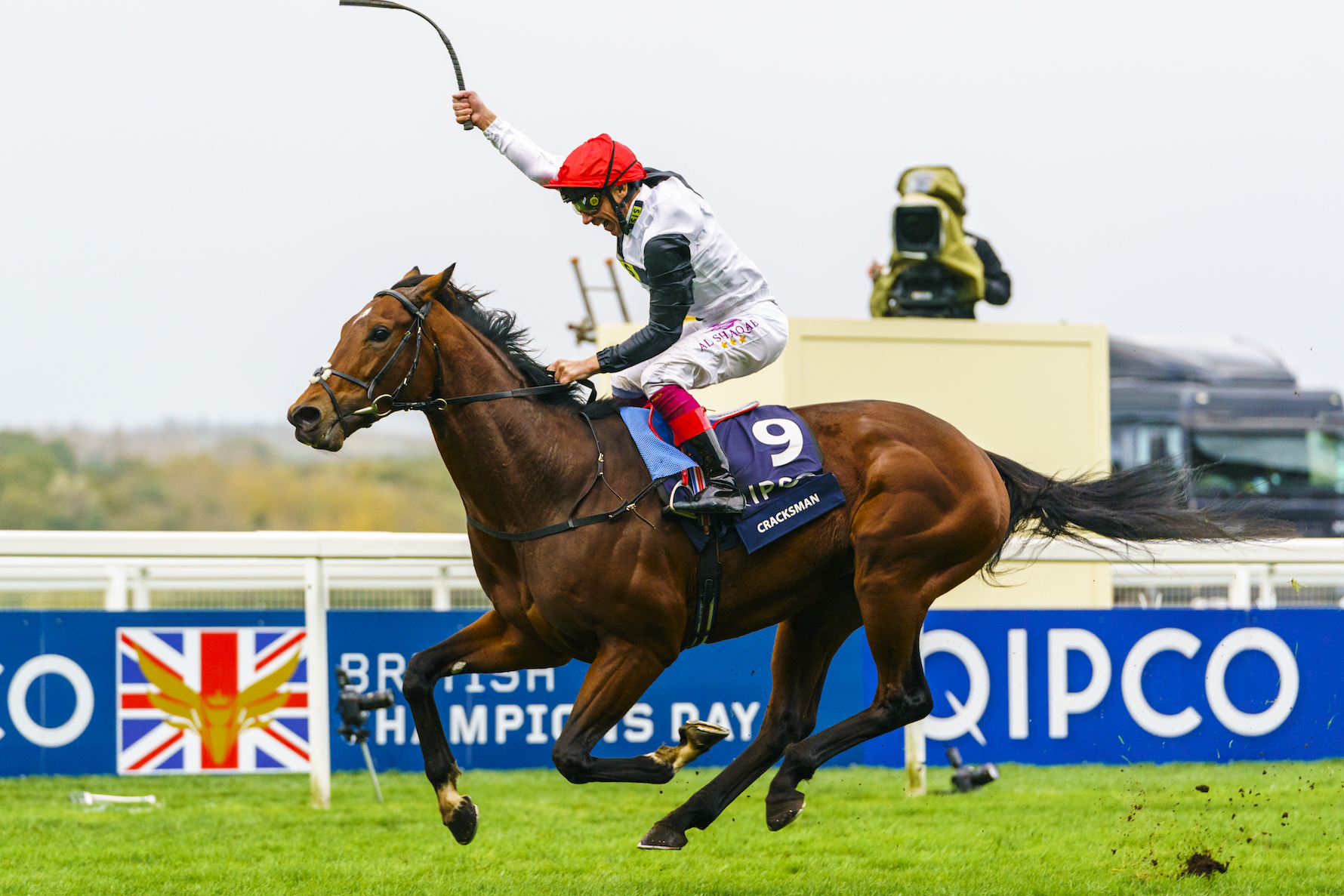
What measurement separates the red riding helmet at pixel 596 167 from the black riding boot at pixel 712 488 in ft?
2.40

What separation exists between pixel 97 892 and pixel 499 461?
1726mm

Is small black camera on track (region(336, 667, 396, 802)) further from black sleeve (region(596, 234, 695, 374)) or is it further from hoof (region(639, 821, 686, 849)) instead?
black sleeve (region(596, 234, 695, 374))

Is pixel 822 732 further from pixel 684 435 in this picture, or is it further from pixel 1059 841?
pixel 1059 841

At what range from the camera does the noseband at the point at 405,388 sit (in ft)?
11.6

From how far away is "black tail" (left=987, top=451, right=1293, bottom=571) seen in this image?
4.34m

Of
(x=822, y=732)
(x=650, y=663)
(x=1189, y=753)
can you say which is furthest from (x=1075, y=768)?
(x=650, y=663)

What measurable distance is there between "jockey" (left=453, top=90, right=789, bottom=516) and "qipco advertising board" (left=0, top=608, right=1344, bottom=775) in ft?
7.27

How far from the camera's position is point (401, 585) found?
→ 603 cm

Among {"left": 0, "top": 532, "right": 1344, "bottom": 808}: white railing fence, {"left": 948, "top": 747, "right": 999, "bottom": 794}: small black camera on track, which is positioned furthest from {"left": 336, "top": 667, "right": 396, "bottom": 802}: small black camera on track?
{"left": 948, "top": 747, "right": 999, "bottom": 794}: small black camera on track

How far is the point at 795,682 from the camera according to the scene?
4.22m

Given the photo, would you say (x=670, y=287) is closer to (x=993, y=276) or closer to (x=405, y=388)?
(x=405, y=388)

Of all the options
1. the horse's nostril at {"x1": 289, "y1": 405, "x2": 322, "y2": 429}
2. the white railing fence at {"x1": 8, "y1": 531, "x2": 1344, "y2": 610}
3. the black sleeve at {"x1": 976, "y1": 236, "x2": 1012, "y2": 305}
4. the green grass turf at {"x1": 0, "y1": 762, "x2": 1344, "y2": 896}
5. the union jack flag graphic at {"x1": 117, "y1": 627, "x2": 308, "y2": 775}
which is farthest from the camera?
the black sleeve at {"x1": 976, "y1": 236, "x2": 1012, "y2": 305}

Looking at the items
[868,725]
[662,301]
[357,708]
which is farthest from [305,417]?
[357,708]

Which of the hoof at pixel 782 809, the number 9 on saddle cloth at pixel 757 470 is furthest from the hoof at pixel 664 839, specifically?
the number 9 on saddle cloth at pixel 757 470
